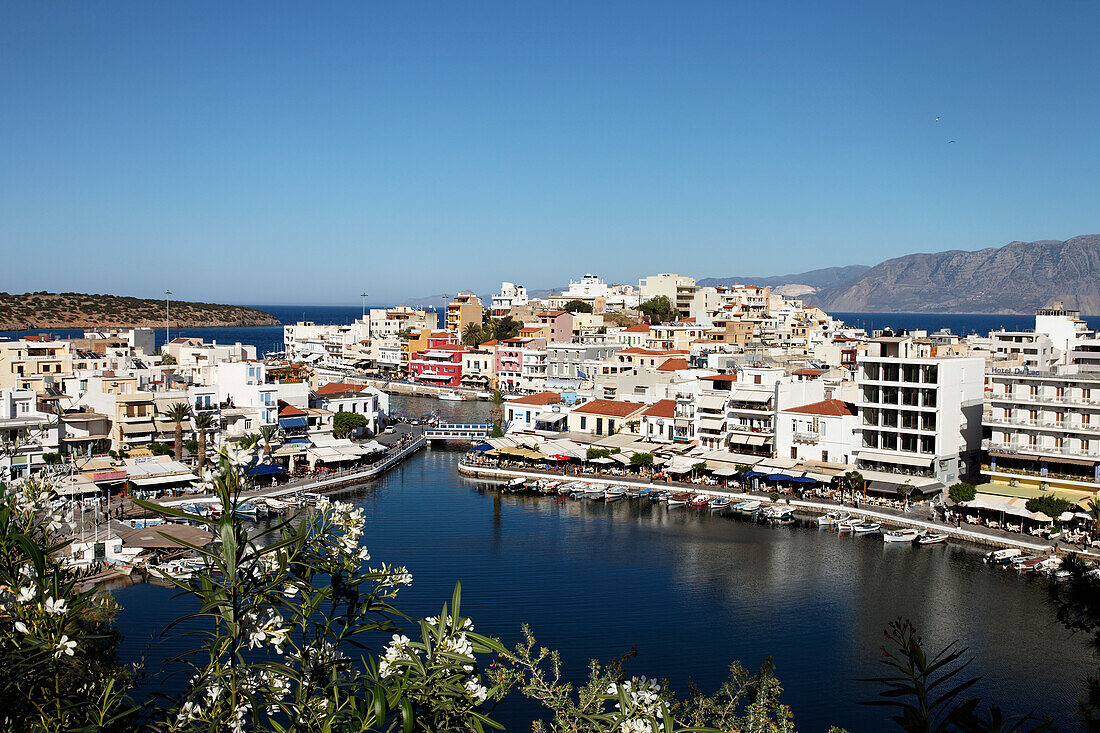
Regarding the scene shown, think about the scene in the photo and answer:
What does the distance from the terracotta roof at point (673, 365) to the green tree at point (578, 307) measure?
36.3 meters

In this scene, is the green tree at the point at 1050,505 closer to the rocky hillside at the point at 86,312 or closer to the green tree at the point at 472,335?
the green tree at the point at 472,335

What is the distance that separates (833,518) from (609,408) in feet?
42.8

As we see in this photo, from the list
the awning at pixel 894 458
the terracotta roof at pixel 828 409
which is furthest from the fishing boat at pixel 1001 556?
the terracotta roof at pixel 828 409

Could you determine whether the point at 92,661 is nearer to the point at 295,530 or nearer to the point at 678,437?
the point at 295,530

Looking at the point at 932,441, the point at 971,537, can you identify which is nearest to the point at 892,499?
the point at 932,441

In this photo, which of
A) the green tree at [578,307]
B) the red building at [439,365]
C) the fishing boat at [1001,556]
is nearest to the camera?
the fishing boat at [1001,556]

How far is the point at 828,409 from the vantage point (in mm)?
30109

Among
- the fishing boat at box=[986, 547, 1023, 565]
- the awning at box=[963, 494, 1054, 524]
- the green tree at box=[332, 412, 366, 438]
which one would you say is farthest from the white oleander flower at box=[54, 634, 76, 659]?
the green tree at box=[332, 412, 366, 438]

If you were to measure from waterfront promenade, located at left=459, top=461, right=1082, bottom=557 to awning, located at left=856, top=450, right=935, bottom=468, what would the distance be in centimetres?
193

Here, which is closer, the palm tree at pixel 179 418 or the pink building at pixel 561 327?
the palm tree at pixel 179 418

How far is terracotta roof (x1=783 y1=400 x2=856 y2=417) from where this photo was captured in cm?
2988

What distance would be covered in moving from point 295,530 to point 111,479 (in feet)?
76.2

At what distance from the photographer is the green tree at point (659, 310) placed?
3002 inches

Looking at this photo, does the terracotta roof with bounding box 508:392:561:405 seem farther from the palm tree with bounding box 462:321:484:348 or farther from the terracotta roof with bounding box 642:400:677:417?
the palm tree with bounding box 462:321:484:348
